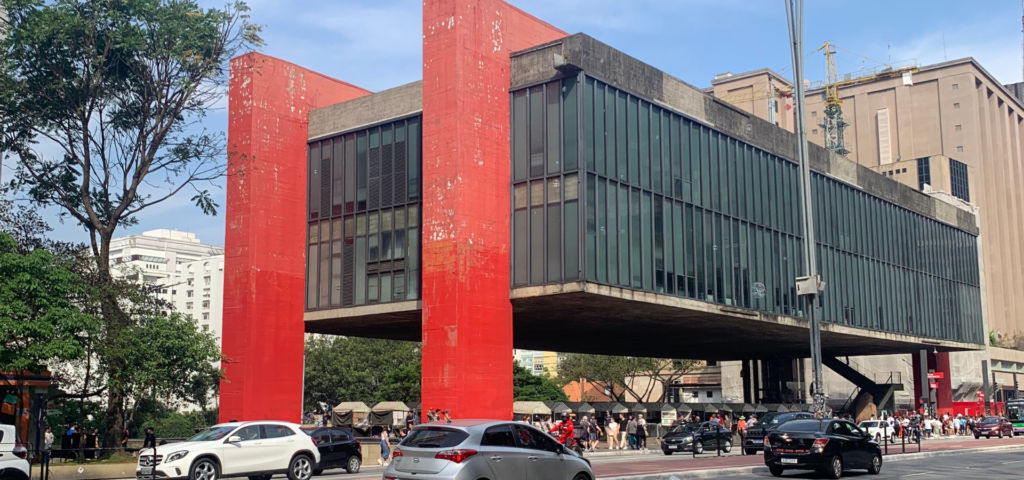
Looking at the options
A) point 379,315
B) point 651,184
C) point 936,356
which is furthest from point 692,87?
point 936,356

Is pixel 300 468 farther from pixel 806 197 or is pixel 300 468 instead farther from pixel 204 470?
pixel 806 197

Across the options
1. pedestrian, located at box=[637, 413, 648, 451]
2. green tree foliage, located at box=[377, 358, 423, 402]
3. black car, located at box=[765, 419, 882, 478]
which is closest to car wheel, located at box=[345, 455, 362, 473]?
black car, located at box=[765, 419, 882, 478]

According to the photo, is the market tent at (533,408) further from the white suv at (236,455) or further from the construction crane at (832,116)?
the construction crane at (832,116)

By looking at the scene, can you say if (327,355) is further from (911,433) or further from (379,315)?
(911,433)

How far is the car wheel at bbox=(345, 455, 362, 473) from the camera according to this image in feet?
97.6

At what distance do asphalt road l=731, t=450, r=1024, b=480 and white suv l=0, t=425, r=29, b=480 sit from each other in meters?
17.0

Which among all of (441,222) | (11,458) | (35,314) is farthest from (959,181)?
(11,458)

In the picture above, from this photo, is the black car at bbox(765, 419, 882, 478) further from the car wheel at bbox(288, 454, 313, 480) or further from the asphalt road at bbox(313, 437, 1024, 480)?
the car wheel at bbox(288, 454, 313, 480)

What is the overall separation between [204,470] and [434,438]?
8.07m

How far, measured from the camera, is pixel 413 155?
141 feet

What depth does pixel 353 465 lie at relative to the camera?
1180 inches

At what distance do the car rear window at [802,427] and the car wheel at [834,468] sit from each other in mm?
900

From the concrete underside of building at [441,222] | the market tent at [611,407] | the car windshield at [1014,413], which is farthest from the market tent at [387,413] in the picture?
the car windshield at [1014,413]

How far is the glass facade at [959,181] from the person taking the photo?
11992 centimetres
